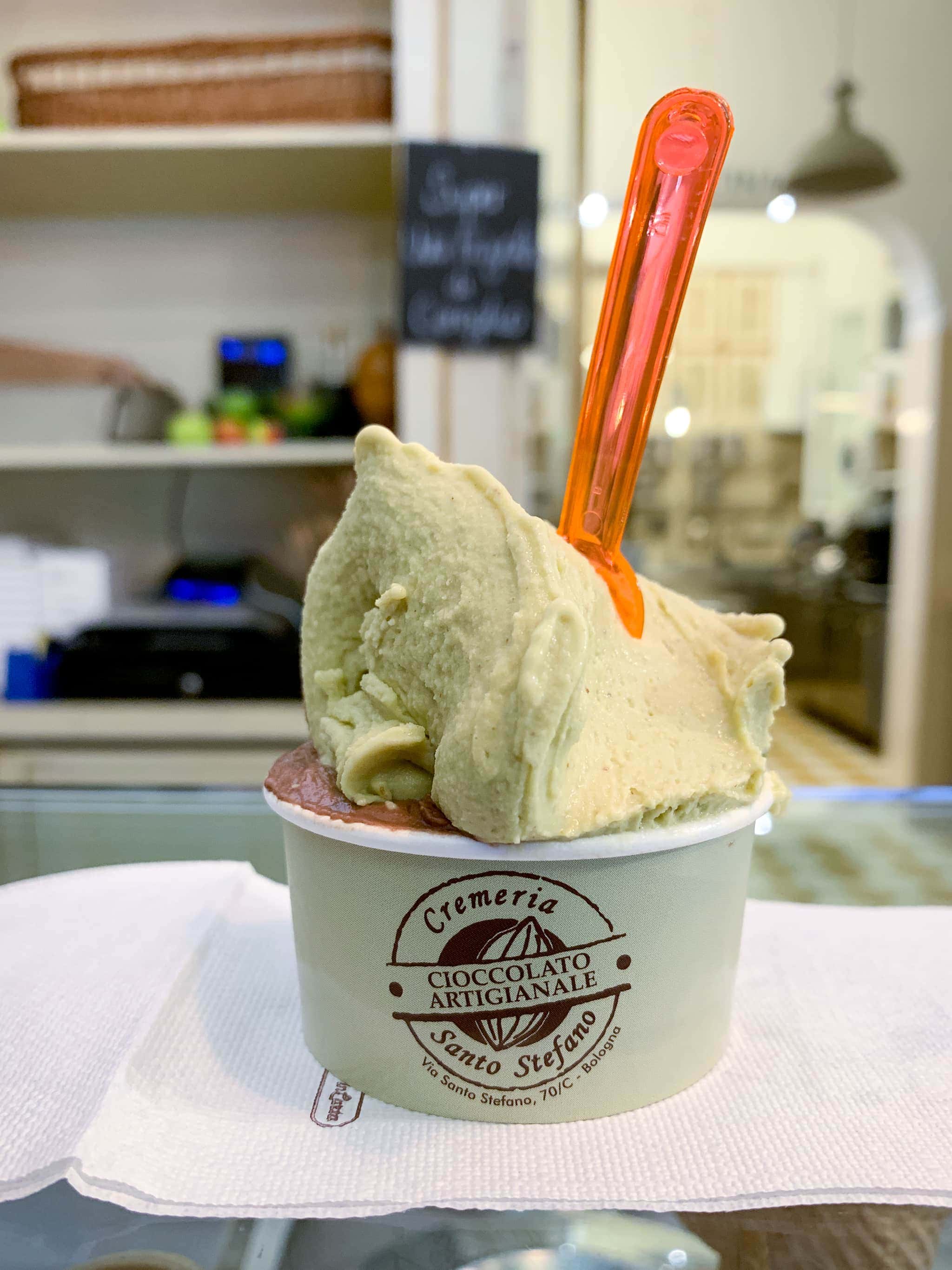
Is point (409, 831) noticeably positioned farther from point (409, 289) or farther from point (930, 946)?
point (409, 289)

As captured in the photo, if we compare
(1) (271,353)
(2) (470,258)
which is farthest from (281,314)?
(2) (470,258)

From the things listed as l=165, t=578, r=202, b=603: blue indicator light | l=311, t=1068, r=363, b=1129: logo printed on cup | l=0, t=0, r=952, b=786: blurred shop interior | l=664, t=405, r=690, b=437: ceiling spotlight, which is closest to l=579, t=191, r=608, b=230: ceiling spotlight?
l=0, t=0, r=952, b=786: blurred shop interior

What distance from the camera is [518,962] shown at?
0.45m

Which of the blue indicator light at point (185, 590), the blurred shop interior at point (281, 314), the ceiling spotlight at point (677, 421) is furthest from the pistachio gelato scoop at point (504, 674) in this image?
the ceiling spotlight at point (677, 421)

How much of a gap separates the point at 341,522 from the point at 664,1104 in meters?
0.37

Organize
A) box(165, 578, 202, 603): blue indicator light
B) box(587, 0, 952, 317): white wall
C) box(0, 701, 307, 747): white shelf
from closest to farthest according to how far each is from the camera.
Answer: box(0, 701, 307, 747): white shelf < box(165, 578, 202, 603): blue indicator light < box(587, 0, 952, 317): white wall

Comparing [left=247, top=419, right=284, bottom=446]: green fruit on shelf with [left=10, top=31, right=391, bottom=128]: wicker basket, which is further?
[left=247, top=419, right=284, bottom=446]: green fruit on shelf

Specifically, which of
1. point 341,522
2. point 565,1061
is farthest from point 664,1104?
point 341,522

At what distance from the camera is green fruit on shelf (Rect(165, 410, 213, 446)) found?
1766 mm

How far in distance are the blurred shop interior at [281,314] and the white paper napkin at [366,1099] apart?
0.56 m

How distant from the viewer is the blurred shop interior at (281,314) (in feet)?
5.21

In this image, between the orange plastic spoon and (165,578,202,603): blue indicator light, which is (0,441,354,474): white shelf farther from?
the orange plastic spoon

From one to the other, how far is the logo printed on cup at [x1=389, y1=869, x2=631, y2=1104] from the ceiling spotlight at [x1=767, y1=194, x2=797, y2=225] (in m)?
2.76

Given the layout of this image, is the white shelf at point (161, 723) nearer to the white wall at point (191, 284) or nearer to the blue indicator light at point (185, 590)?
the blue indicator light at point (185, 590)
